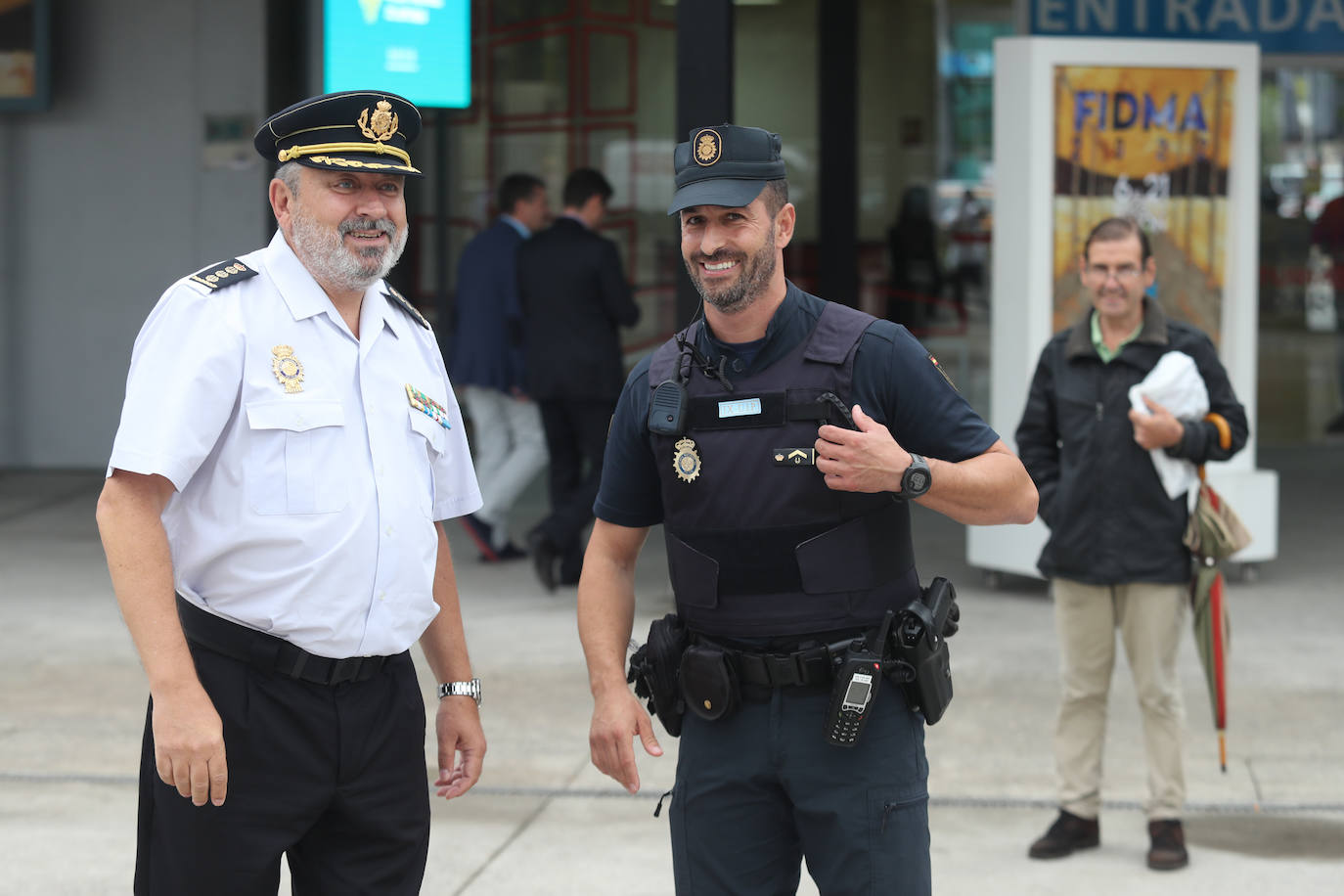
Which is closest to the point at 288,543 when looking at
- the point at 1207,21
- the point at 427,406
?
the point at 427,406

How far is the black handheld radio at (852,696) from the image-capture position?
113 inches

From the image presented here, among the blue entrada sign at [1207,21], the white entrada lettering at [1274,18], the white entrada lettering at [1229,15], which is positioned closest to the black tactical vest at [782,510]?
the blue entrada sign at [1207,21]

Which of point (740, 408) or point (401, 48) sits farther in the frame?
point (401, 48)

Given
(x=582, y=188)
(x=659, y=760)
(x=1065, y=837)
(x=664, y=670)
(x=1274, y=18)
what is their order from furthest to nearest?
(x=1274, y=18) → (x=582, y=188) → (x=659, y=760) → (x=1065, y=837) → (x=664, y=670)

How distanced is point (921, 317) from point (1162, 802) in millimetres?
8187

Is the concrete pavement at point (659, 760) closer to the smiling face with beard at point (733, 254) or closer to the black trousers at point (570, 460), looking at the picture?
the black trousers at point (570, 460)

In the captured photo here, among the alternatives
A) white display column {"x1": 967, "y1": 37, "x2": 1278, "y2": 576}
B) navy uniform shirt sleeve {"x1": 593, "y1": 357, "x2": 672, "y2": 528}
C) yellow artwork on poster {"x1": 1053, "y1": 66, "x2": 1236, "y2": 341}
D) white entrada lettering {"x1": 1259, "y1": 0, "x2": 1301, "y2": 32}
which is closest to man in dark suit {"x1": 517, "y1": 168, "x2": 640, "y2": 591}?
white display column {"x1": 967, "y1": 37, "x2": 1278, "y2": 576}

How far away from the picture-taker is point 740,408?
2.97m

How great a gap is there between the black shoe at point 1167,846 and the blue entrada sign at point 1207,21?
5.46m

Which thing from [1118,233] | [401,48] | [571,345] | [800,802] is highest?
[401,48]

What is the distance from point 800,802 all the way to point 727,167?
111cm

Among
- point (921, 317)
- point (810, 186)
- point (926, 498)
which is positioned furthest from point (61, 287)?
point (926, 498)

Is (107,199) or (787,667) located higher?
(107,199)

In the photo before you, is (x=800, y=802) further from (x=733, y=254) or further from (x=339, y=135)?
(x=339, y=135)
